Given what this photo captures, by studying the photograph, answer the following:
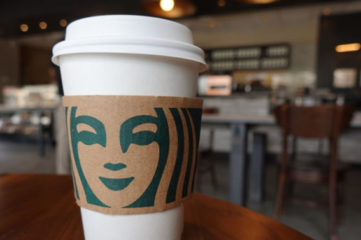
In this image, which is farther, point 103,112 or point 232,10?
point 232,10

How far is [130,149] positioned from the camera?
11.1 inches

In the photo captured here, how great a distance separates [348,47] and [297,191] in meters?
3.46

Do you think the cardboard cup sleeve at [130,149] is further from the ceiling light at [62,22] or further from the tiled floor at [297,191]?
the ceiling light at [62,22]

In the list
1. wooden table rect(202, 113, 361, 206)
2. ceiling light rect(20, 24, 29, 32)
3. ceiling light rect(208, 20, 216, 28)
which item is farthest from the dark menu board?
wooden table rect(202, 113, 361, 206)

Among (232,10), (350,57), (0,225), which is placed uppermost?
(232,10)

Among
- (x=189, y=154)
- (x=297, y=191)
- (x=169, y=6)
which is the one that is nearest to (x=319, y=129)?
(x=297, y=191)

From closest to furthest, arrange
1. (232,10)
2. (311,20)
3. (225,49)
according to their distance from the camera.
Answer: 1. (232,10)
2. (311,20)
3. (225,49)

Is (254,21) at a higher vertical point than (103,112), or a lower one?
higher

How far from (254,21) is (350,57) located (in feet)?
6.65

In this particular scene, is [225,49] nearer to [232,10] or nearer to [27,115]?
[232,10]

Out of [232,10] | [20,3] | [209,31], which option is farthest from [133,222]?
[209,31]

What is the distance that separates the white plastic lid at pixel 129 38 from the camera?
272 mm

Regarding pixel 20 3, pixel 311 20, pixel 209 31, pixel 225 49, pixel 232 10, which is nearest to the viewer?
pixel 232 10

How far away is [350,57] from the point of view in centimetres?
477
